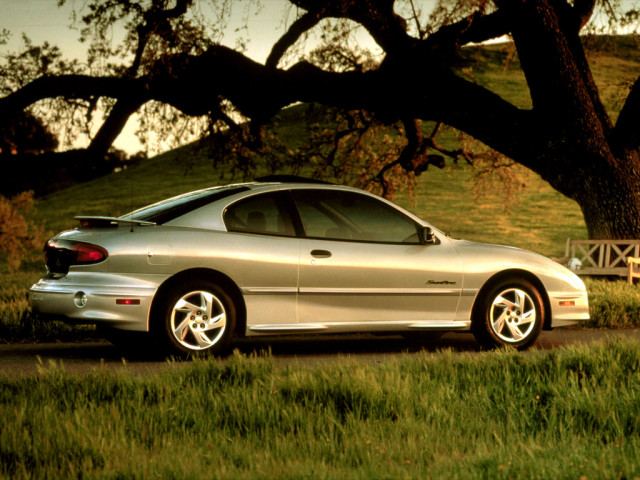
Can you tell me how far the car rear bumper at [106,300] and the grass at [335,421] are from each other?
3.76ft

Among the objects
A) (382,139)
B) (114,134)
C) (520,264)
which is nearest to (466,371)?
(520,264)

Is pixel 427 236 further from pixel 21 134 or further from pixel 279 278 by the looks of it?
pixel 21 134

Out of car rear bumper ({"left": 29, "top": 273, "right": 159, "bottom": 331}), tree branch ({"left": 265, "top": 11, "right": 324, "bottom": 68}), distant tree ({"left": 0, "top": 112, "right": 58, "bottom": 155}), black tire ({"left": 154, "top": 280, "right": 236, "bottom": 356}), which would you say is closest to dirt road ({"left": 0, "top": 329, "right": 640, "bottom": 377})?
black tire ({"left": 154, "top": 280, "right": 236, "bottom": 356})

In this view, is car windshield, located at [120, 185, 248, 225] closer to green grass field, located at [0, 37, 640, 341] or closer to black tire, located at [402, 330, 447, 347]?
black tire, located at [402, 330, 447, 347]

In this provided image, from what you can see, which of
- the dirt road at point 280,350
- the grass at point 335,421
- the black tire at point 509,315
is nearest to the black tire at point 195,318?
the dirt road at point 280,350

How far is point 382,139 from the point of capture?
25453mm

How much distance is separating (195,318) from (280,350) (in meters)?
1.64

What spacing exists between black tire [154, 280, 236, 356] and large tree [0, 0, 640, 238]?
952 centimetres

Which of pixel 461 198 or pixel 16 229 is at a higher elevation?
pixel 461 198

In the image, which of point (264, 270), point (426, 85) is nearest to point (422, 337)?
point (264, 270)

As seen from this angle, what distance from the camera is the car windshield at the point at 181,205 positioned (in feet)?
27.4

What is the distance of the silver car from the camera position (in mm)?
7887

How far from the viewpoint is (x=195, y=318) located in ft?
26.5

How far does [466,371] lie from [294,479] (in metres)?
3.14
